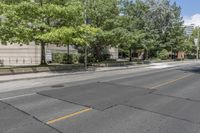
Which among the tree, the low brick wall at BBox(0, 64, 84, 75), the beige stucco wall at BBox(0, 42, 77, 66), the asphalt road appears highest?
the tree

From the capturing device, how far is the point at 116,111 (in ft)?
27.5

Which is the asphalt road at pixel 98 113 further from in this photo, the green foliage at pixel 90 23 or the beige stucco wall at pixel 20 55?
the beige stucco wall at pixel 20 55

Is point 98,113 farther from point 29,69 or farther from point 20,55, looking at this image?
point 20,55

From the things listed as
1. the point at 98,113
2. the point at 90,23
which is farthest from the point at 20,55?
the point at 98,113

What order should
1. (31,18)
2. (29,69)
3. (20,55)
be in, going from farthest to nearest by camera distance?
1. (20,55)
2. (31,18)
3. (29,69)

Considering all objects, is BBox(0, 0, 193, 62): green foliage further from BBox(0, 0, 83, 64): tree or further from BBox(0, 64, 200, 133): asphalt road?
BBox(0, 64, 200, 133): asphalt road

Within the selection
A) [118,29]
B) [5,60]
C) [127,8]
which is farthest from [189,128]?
[127,8]

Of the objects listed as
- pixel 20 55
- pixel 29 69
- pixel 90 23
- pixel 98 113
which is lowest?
pixel 98 113

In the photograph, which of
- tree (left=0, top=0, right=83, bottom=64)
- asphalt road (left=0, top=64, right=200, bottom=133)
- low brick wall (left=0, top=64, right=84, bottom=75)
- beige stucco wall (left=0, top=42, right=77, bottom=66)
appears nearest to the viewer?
asphalt road (left=0, top=64, right=200, bottom=133)

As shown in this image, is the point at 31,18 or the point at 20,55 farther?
the point at 20,55

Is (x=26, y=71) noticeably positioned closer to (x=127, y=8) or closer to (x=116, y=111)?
(x=116, y=111)

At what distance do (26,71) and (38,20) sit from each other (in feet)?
14.3

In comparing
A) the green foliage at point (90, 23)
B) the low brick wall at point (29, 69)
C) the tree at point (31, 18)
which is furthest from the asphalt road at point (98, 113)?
the green foliage at point (90, 23)

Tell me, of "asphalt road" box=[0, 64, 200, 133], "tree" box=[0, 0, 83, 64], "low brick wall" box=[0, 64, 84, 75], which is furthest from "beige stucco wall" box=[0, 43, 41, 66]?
"asphalt road" box=[0, 64, 200, 133]
